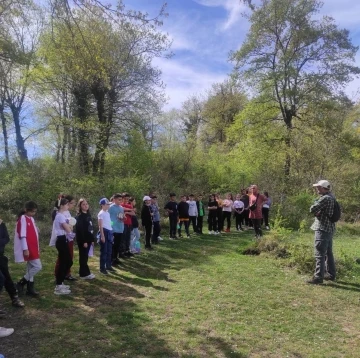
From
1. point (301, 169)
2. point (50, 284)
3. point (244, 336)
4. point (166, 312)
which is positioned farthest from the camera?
point (301, 169)

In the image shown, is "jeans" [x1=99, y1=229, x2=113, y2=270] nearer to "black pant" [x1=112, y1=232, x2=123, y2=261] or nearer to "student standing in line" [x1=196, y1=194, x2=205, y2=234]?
"black pant" [x1=112, y1=232, x2=123, y2=261]

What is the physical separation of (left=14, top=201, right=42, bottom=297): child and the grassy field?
0.34 metres

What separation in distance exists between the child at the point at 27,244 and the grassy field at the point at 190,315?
0.34 meters

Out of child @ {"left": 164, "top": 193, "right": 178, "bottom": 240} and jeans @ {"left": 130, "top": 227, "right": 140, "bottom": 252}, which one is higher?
child @ {"left": 164, "top": 193, "right": 178, "bottom": 240}

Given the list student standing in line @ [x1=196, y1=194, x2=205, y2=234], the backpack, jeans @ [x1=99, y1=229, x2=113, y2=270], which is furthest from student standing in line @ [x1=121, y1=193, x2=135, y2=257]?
student standing in line @ [x1=196, y1=194, x2=205, y2=234]

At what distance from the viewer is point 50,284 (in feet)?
22.9

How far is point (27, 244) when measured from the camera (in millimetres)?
5875

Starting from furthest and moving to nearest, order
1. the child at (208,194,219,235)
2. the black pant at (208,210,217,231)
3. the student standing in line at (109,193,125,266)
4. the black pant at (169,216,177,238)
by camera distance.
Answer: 1. the black pant at (208,210,217,231)
2. the child at (208,194,219,235)
3. the black pant at (169,216,177,238)
4. the student standing in line at (109,193,125,266)

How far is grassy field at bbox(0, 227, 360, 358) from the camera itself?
437 cm

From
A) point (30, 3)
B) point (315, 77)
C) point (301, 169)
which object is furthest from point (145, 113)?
point (30, 3)

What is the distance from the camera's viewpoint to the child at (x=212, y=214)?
47.2 ft

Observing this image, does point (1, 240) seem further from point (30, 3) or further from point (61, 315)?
point (30, 3)

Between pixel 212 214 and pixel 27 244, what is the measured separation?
9.67 metres

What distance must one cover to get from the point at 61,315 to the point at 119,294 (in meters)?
1.26
